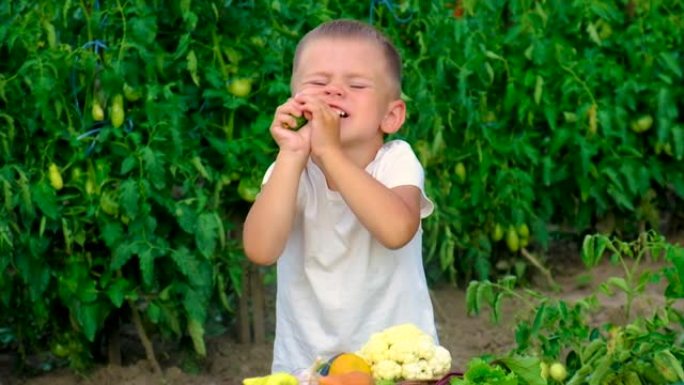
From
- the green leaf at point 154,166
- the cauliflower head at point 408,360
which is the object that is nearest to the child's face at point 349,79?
the cauliflower head at point 408,360

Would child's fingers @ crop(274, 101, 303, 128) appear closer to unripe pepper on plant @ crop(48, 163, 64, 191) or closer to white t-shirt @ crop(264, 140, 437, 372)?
white t-shirt @ crop(264, 140, 437, 372)

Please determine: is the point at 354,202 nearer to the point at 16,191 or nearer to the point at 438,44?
the point at 16,191

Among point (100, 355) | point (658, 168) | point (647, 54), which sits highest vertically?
point (647, 54)

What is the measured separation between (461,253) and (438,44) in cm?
98

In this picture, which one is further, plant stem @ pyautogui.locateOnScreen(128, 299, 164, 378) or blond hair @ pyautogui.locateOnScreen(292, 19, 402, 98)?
plant stem @ pyautogui.locateOnScreen(128, 299, 164, 378)

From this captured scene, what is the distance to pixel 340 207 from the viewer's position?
340 cm

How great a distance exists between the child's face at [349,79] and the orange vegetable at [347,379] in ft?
2.23

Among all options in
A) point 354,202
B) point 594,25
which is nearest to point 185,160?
point 354,202

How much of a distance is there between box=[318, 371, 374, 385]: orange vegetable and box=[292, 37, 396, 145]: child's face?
2.23 ft

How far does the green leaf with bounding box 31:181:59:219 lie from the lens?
4480mm

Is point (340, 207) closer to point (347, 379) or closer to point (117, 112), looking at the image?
point (347, 379)

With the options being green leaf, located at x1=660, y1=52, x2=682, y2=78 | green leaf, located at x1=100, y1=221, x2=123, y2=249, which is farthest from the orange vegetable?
green leaf, located at x1=660, y1=52, x2=682, y2=78

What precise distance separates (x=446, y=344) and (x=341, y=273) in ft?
7.22

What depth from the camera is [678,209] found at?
657 cm
